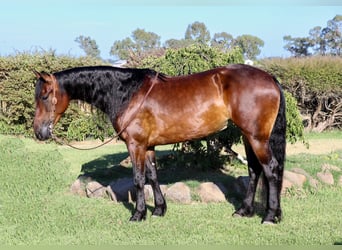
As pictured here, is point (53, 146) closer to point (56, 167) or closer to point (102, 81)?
point (56, 167)

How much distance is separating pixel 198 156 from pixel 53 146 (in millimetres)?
5369

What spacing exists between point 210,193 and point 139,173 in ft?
4.12

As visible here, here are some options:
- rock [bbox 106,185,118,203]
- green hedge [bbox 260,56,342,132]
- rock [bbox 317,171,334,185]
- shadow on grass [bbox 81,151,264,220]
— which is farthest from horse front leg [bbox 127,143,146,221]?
green hedge [bbox 260,56,342,132]

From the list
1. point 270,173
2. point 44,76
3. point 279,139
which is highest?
point 44,76

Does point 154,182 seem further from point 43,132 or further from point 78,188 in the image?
point 78,188

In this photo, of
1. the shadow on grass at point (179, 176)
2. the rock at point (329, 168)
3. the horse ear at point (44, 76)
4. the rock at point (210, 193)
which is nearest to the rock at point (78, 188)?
the shadow on grass at point (179, 176)

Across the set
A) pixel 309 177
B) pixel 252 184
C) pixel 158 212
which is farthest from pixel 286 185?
pixel 158 212

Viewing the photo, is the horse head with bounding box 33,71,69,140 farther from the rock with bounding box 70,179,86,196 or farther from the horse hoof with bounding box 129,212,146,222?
the rock with bounding box 70,179,86,196

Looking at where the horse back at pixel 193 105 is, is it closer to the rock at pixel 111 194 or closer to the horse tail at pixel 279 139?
the horse tail at pixel 279 139

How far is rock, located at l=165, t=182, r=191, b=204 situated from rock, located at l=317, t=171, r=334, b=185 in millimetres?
2083

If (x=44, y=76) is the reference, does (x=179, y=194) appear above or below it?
below

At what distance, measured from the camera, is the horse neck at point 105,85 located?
5270 mm

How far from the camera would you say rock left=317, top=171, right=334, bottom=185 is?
6703mm

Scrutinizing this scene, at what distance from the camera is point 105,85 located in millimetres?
5285
